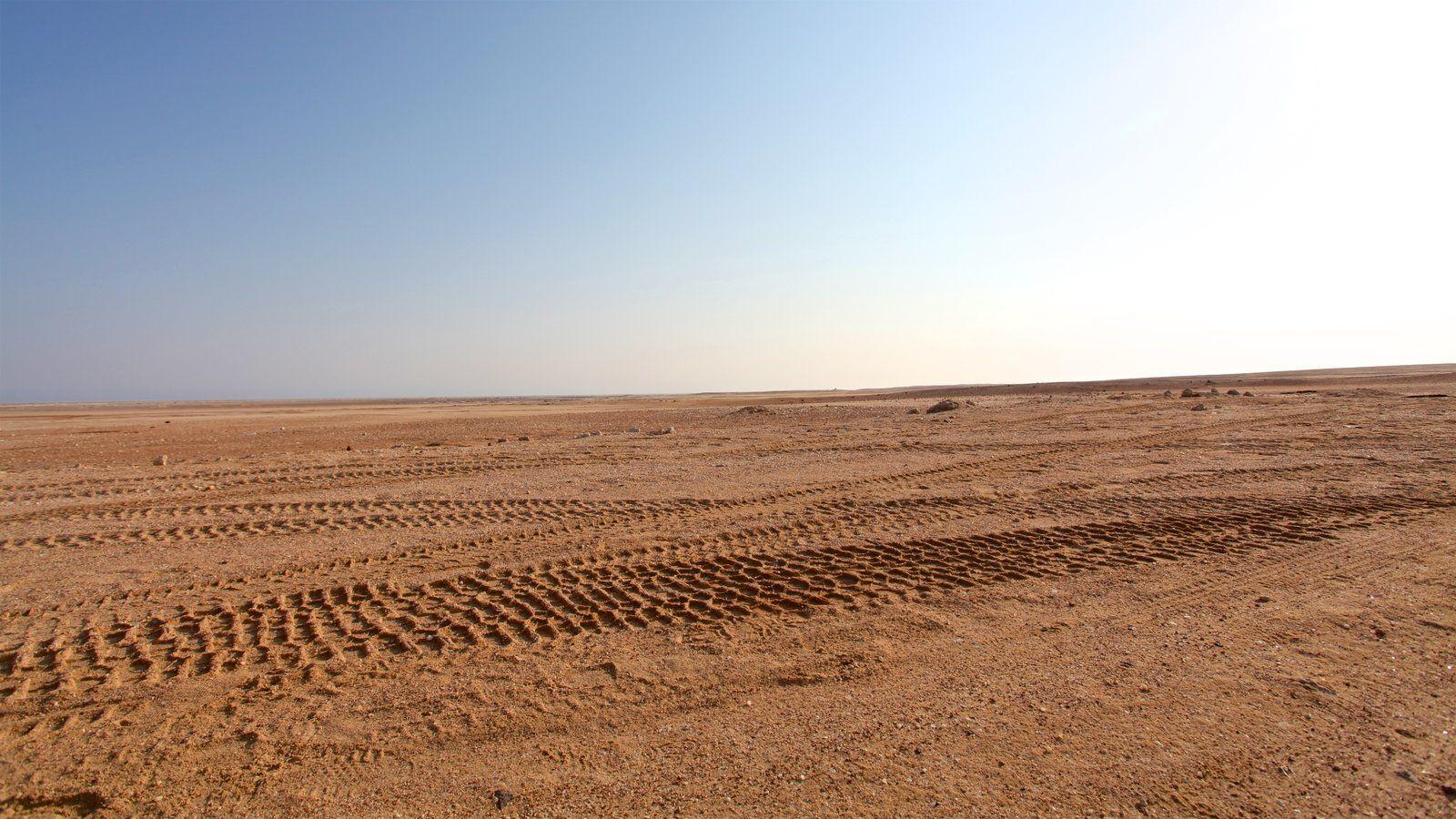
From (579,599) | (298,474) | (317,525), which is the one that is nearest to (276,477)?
(298,474)

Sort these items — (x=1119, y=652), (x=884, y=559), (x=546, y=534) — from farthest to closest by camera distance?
(x=546, y=534)
(x=884, y=559)
(x=1119, y=652)

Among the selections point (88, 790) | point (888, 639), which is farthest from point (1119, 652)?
point (88, 790)

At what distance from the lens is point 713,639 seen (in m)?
4.47

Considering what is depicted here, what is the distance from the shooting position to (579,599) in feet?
17.4

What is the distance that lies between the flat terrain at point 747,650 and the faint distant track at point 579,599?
39 mm

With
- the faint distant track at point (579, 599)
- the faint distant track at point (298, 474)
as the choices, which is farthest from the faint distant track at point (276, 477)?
the faint distant track at point (579, 599)

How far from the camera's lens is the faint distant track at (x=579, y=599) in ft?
14.3

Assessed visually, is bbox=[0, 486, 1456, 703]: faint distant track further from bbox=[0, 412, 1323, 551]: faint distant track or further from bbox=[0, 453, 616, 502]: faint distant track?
bbox=[0, 453, 616, 502]: faint distant track

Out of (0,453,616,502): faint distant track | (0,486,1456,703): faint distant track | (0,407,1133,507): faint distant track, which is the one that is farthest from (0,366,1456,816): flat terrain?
(0,453,616,502): faint distant track

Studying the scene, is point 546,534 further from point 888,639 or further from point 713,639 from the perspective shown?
point 888,639

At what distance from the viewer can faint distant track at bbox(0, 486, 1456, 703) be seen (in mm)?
4371

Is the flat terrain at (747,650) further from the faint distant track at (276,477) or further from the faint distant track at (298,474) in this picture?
the faint distant track at (276,477)

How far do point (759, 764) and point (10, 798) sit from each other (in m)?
3.26

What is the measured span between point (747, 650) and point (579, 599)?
5.33 ft
